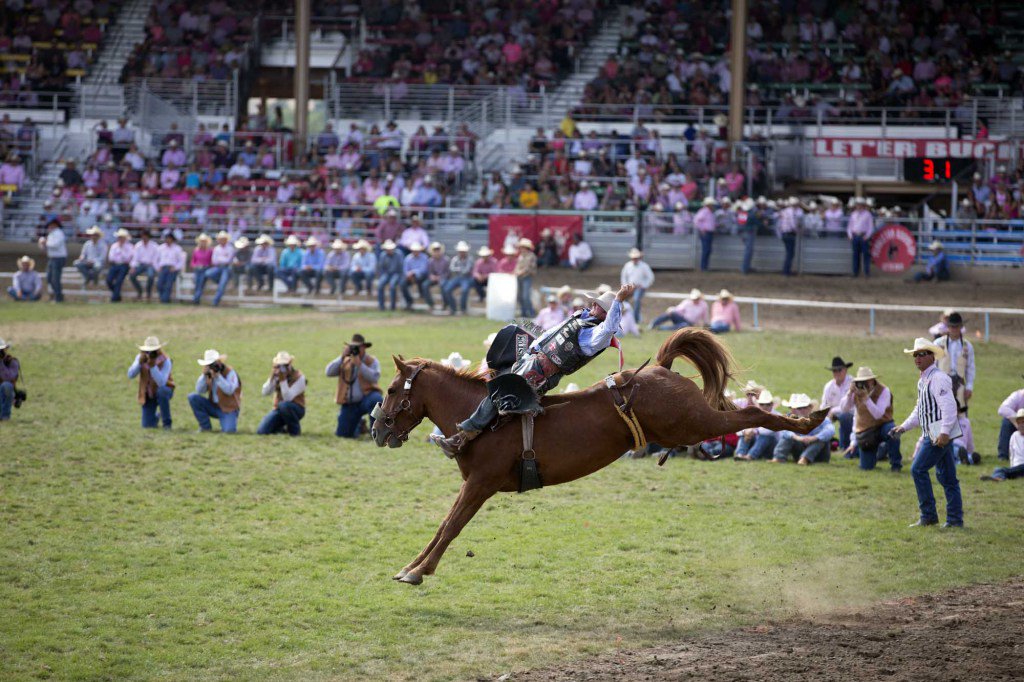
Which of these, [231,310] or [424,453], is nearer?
[424,453]

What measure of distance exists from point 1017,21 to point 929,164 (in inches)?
388

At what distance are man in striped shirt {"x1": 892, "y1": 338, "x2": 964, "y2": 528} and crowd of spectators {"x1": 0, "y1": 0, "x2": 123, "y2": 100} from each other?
32218 millimetres

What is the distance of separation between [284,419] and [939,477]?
760 centimetres

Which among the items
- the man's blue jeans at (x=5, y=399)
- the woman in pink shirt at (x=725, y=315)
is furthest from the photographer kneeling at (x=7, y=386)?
the woman in pink shirt at (x=725, y=315)

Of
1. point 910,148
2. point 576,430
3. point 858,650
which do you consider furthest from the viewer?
point 910,148

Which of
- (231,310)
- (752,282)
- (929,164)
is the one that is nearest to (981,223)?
(929,164)

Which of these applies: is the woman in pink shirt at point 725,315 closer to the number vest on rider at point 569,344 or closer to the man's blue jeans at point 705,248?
the man's blue jeans at point 705,248

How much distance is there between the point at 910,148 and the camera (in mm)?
28391

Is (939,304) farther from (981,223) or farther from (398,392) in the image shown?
(398,392)

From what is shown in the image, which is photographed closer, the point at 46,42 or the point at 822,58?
the point at 822,58

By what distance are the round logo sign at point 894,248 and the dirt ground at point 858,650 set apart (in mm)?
18542

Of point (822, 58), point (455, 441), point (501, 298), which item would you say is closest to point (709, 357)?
point (455, 441)

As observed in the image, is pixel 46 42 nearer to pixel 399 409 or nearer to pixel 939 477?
pixel 399 409

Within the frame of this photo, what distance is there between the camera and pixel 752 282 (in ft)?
85.8
